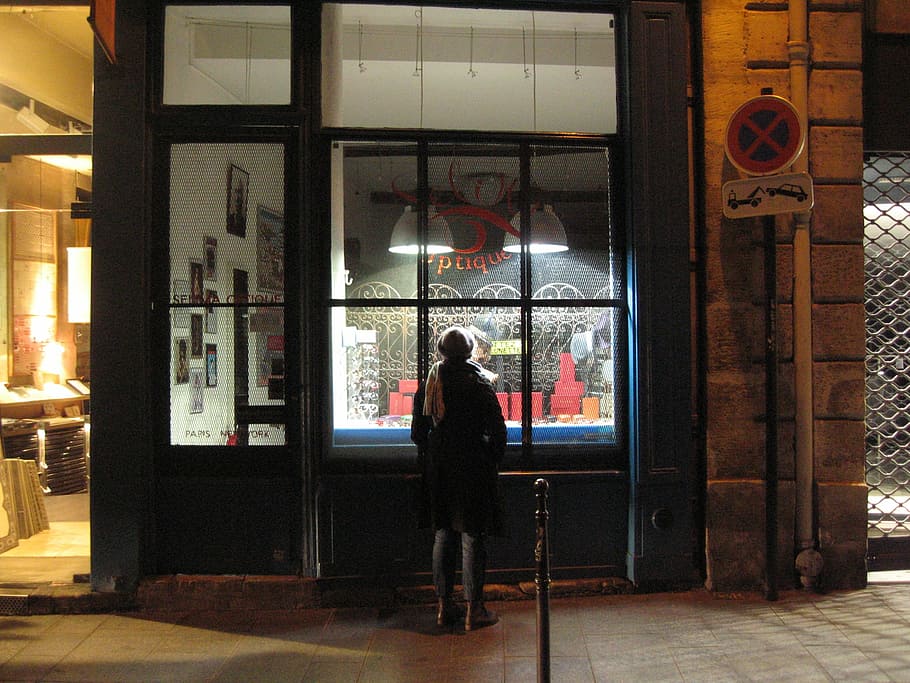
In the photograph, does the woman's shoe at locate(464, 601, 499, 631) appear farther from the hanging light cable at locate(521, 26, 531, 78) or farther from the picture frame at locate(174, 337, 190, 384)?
the hanging light cable at locate(521, 26, 531, 78)

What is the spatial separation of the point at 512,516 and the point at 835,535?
7.97 feet

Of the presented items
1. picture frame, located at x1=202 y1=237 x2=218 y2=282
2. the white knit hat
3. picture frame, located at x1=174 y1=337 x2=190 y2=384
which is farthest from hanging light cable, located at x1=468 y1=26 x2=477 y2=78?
picture frame, located at x1=174 y1=337 x2=190 y2=384

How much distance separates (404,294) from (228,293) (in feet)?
4.35

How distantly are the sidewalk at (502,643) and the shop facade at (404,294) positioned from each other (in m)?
0.35

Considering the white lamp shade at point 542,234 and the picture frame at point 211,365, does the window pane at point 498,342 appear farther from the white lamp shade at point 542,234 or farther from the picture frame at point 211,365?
the picture frame at point 211,365

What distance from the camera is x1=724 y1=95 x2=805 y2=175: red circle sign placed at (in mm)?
5312

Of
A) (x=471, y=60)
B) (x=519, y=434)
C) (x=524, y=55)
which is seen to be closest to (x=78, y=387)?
(x=519, y=434)

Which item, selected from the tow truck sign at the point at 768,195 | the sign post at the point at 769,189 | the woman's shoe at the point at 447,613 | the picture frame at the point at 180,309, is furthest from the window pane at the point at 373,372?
A: the sign post at the point at 769,189

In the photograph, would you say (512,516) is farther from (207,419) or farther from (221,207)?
(221,207)

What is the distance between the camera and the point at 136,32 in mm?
5695

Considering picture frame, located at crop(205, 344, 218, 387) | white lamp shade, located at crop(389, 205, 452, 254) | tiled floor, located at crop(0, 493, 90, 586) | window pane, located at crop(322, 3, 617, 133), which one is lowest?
tiled floor, located at crop(0, 493, 90, 586)

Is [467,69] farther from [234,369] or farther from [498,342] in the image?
[234,369]

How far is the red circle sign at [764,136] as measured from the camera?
5.31m

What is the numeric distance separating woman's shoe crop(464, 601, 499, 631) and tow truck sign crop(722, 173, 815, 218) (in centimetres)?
322
